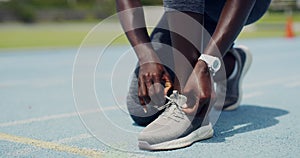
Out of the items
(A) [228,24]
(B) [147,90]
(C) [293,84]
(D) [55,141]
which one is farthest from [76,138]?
(C) [293,84]

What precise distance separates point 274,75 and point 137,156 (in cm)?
392

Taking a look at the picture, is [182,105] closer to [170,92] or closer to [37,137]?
[170,92]

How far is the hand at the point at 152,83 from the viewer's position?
2121mm

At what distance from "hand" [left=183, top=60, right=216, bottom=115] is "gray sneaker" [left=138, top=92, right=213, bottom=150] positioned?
4 cm

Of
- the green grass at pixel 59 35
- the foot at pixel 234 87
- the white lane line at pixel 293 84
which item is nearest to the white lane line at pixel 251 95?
the white lane line at pixel 293 84

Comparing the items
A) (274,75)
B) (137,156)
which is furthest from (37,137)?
(274,75)

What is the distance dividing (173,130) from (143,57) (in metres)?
0.37

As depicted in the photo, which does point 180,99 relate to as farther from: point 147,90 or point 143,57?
point 143,57

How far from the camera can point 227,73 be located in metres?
3.17

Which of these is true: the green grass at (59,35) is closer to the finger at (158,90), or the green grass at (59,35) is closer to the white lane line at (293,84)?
the finger at (158,90)

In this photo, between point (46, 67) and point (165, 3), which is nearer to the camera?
point (165, 3)

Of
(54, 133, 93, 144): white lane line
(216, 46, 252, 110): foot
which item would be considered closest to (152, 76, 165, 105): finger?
(54, 133, 93, 144): white lane line

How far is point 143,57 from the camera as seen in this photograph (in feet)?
7.29

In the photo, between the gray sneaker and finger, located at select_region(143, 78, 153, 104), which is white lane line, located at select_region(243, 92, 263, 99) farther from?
finger, located at select_region(143, 78, 153, 104)
